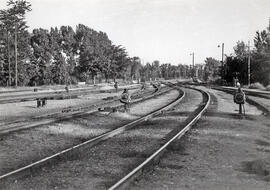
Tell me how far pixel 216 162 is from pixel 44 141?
5121mm

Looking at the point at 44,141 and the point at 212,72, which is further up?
the point at 212,72

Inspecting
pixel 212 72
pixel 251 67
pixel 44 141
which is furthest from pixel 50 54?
pixel 44 141

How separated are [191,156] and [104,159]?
2.06m

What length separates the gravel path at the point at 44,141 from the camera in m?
6.97

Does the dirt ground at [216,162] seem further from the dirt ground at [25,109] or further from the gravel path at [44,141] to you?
the dirt ground at [25,109]

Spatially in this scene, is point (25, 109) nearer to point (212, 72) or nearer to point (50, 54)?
point (50, 54)

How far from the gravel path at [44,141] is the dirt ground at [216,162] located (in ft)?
6.54

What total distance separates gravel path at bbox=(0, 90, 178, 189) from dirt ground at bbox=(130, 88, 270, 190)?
199cm

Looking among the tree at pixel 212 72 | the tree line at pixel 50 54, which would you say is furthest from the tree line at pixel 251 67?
the tree line at pixel 50 54

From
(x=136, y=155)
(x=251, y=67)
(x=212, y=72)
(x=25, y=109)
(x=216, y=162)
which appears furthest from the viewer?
(x=212, y=72)

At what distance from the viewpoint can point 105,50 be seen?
10119 cm

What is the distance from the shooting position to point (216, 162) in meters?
7.80

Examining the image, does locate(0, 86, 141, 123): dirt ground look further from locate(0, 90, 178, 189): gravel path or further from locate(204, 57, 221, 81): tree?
locate(204, 57, 221, 81): tree

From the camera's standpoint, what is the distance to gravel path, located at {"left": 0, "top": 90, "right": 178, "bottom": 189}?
6.97m
